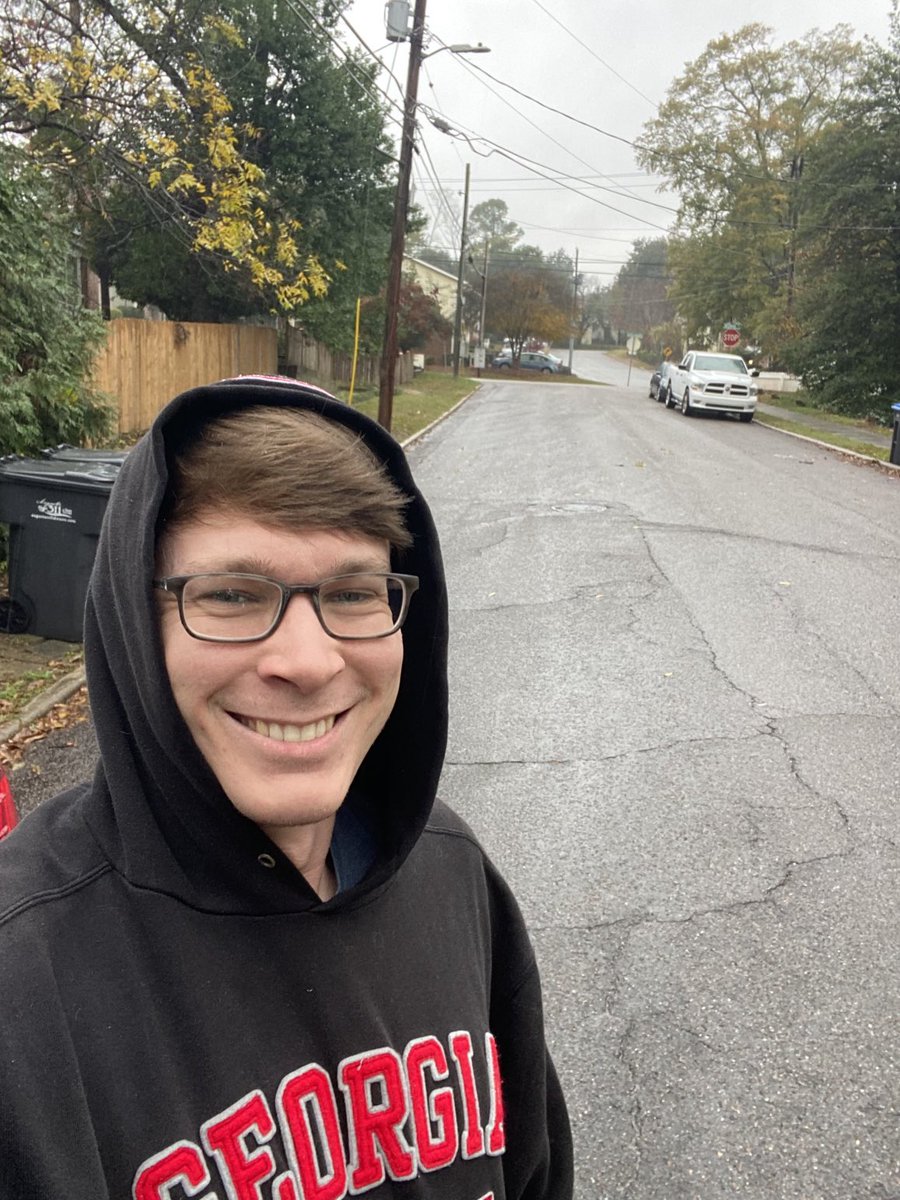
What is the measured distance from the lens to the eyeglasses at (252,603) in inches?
42.8

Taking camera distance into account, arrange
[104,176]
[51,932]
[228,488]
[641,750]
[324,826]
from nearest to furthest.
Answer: [51,932] → [228,488] → [324,826] → [641,750] → [104,176]

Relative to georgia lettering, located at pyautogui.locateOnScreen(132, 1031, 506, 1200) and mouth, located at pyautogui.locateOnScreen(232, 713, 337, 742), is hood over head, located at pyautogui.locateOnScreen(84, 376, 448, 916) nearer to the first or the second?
mouth, located at pyautogui.locateOnScreen(232, 713, 337, 742)

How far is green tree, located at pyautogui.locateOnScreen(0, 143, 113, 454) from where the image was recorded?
272 inches

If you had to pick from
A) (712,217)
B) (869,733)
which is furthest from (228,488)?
(712,217)

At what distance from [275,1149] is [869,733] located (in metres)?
4.79

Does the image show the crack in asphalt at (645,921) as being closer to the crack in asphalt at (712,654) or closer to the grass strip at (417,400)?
the crack in asphalt at (712,654)

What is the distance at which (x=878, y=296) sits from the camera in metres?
25.8

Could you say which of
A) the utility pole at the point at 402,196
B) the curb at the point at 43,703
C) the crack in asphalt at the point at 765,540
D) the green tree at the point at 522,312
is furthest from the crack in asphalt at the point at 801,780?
the green tree at the point at 522,312

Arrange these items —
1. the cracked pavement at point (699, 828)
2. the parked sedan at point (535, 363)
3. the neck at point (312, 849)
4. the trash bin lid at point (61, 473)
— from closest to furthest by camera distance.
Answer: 1. the neck at point (312, 849)
2. the cracked pavement at point (699, 828)
3. the trash bin lid at point (61, 473)
4. the parked sedan at point (535, 363)

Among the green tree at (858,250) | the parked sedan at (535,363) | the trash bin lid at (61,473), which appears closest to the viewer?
A: the trash bin lid at (61,473)

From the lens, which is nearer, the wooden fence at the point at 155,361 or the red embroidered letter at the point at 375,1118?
the red embroidered letter at the point at 375,1118

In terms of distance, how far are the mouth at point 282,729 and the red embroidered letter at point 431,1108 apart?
41cm

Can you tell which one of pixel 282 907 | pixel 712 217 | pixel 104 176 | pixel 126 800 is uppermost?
pixel 712 217

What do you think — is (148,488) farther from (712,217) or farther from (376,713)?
(712,217)
